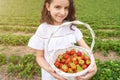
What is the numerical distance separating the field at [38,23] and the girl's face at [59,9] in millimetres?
1735

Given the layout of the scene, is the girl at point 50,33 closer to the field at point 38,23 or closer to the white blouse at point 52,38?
the white blouse at point 52,38

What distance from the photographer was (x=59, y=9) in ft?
7.75

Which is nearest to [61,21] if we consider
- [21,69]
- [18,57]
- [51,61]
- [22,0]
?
[51,61]

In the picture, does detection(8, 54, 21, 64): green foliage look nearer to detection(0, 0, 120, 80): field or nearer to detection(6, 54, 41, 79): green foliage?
detection(6, 54, 41, 79): green foliage

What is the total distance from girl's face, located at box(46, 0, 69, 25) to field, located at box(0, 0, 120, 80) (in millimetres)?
1735

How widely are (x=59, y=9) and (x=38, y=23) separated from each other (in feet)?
15.2

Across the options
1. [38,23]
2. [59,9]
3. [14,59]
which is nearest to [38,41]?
[59,9]

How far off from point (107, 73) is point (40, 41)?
159 centimetres

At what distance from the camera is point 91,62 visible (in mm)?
2256

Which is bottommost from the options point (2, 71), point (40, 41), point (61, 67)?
point (2, 71)

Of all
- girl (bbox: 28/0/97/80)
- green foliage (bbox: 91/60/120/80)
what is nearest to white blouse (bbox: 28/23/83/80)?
girl (bbox: 28/0/97/80)

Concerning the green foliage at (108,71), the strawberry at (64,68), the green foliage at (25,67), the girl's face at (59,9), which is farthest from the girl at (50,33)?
the green foliage at (25,67)

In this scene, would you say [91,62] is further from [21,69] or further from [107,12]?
[107,12]

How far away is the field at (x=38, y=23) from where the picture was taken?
4.89 meters
